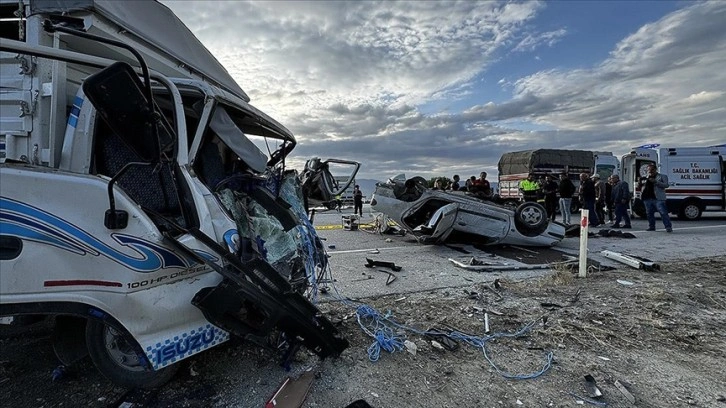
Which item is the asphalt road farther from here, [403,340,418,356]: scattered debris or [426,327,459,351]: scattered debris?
[403,340,418,356]: scattered debris

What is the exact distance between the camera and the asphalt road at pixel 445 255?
528cm

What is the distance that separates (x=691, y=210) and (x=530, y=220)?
1012 cm

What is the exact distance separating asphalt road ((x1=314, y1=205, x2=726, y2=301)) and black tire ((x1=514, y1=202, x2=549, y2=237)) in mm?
426

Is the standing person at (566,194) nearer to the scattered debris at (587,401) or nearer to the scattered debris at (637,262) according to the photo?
the scattered debris at (637,262)

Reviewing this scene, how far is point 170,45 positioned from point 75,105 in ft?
5.09

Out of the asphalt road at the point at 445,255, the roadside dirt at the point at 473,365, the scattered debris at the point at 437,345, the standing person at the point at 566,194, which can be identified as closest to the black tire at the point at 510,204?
the asphalt road at the point at 445,255

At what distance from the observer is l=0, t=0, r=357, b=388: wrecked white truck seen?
1.92m

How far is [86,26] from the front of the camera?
104 inches

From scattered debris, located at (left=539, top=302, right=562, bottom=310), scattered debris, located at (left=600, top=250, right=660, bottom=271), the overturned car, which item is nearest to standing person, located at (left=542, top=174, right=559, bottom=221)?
the overturned car

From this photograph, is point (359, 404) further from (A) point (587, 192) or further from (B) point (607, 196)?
(B) point (607, 196)

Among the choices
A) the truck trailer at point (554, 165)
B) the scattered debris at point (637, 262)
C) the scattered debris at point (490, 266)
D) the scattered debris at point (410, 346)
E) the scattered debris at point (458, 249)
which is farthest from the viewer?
the truck trailer at point (554, 165)

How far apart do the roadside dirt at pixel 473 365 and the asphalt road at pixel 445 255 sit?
33.8 inches

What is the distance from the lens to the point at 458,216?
7391mm

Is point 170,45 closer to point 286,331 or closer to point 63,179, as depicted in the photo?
point 63,179
